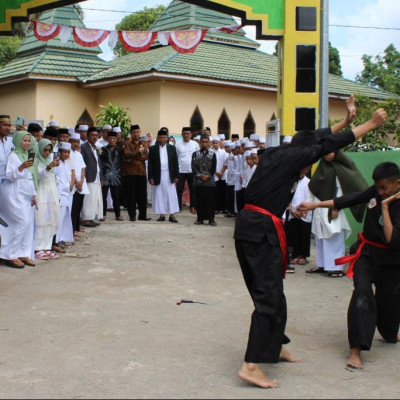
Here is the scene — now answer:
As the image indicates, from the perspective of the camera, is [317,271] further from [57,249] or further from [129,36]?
[129,36]

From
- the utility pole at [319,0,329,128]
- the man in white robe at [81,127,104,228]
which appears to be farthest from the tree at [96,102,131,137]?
the utility pole at [319,0,329,128]

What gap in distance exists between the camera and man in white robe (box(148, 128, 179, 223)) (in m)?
13.6

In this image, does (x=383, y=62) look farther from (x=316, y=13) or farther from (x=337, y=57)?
(x=316, y=13)

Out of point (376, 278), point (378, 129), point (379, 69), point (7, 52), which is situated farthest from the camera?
point (7, 52)

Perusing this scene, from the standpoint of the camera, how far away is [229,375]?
15.5ft

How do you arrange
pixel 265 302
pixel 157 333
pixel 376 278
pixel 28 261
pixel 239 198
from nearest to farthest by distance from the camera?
1. pixel 265 302
2. pixel 376 278
3. pixel 157 333
4. pixel 28 261
5. pixel 239 198

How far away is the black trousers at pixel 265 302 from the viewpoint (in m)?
4.56

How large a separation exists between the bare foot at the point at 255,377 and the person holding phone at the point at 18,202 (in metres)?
4.91

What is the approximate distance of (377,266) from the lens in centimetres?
541

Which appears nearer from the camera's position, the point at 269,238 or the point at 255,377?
the point at 255,377

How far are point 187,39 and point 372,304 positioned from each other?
941 centimetres

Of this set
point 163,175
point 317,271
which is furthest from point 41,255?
point 163,175

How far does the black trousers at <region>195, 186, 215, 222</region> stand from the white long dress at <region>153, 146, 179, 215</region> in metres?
0.57

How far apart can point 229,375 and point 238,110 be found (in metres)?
18.6
